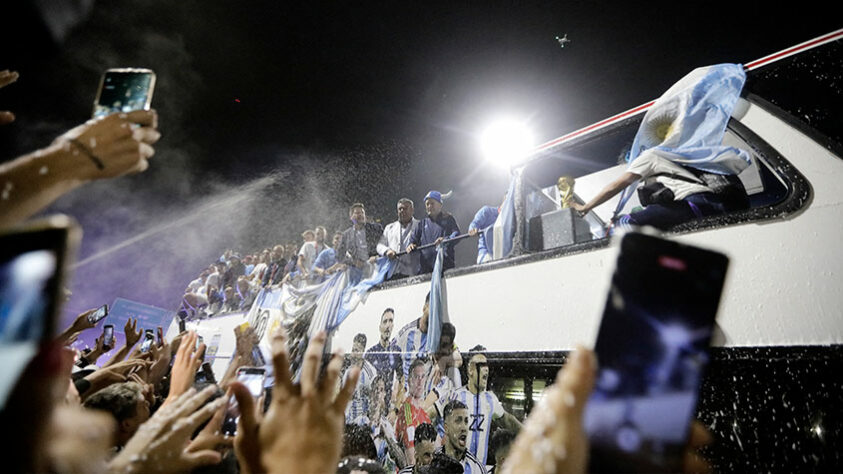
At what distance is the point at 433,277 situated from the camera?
20.3 ft

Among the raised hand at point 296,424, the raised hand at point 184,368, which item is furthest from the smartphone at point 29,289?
the raised hand at point 184,368

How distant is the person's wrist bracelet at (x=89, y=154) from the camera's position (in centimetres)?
118

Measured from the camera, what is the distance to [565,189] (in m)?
6.07

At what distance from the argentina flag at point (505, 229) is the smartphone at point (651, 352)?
4755 millimetres

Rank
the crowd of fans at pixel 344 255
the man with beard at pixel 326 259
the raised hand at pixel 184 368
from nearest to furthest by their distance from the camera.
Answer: the raised hand at pixel 184 368 → the crowd of fans at pixel 344 255 → the man with beard at pixel 326 259

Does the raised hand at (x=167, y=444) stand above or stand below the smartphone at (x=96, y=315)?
below

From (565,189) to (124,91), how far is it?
583 centimetres

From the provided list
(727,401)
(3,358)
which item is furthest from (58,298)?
(727,401)

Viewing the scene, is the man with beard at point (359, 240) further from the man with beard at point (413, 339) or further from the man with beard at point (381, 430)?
the man with beard at point (381, 430)

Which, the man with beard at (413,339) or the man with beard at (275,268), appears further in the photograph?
the man with beard at (275,268)

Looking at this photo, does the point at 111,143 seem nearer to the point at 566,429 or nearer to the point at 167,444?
the point at 167,444

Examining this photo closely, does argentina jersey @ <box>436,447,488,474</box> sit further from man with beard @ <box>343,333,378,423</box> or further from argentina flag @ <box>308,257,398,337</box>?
argentina flag @ <box>308,257,398,337</box>

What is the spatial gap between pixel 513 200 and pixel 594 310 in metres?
2.21

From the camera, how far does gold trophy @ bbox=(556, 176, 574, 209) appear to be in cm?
602
